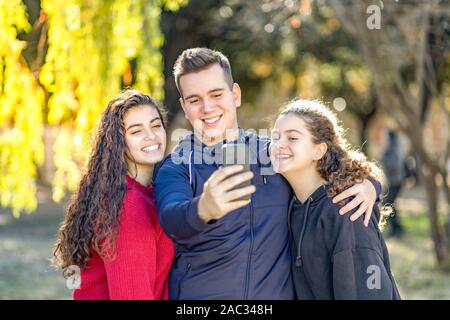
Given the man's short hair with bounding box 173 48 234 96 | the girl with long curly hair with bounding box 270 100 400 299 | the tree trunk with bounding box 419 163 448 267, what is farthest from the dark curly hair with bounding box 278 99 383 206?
the tree trunk with bounding box 419 163 448 267

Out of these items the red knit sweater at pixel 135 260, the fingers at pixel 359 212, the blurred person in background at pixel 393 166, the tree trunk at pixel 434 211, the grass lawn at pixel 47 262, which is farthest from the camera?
the blurred person in background at pixel 393 166

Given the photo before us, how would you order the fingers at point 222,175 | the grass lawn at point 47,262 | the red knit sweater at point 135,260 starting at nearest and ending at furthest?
the fingers at point 222,175 → the red knit sweater at point 135,260 → the grass lawn at point 47,262

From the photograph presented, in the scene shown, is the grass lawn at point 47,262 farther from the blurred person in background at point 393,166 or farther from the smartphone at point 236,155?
the smartphone at point 236,155

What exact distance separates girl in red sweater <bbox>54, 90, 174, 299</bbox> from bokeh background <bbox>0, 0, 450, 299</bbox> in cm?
40

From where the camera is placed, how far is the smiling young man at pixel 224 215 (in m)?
2.78

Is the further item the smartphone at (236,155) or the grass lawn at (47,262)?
the grass lawn at (47,262)

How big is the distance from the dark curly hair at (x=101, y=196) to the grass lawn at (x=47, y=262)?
3180 mm

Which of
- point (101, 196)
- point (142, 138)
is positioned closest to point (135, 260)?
point (101, 196)

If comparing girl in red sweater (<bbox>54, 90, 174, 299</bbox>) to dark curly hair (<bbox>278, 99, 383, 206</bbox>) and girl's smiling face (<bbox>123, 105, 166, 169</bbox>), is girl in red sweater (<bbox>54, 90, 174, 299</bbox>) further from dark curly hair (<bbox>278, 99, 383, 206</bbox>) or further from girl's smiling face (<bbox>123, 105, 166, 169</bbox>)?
dark curly hair (<bbox>278, 99, 383, 206</bbox>)

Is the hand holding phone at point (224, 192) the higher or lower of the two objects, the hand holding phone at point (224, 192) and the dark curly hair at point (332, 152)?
the lower

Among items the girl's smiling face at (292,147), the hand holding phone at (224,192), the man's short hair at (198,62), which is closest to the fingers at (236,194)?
the hand holding phone at (224,192)

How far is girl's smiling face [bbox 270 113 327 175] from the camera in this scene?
118 inches

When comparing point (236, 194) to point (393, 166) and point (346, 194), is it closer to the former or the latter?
point (346, 194)

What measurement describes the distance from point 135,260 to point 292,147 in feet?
2.64
